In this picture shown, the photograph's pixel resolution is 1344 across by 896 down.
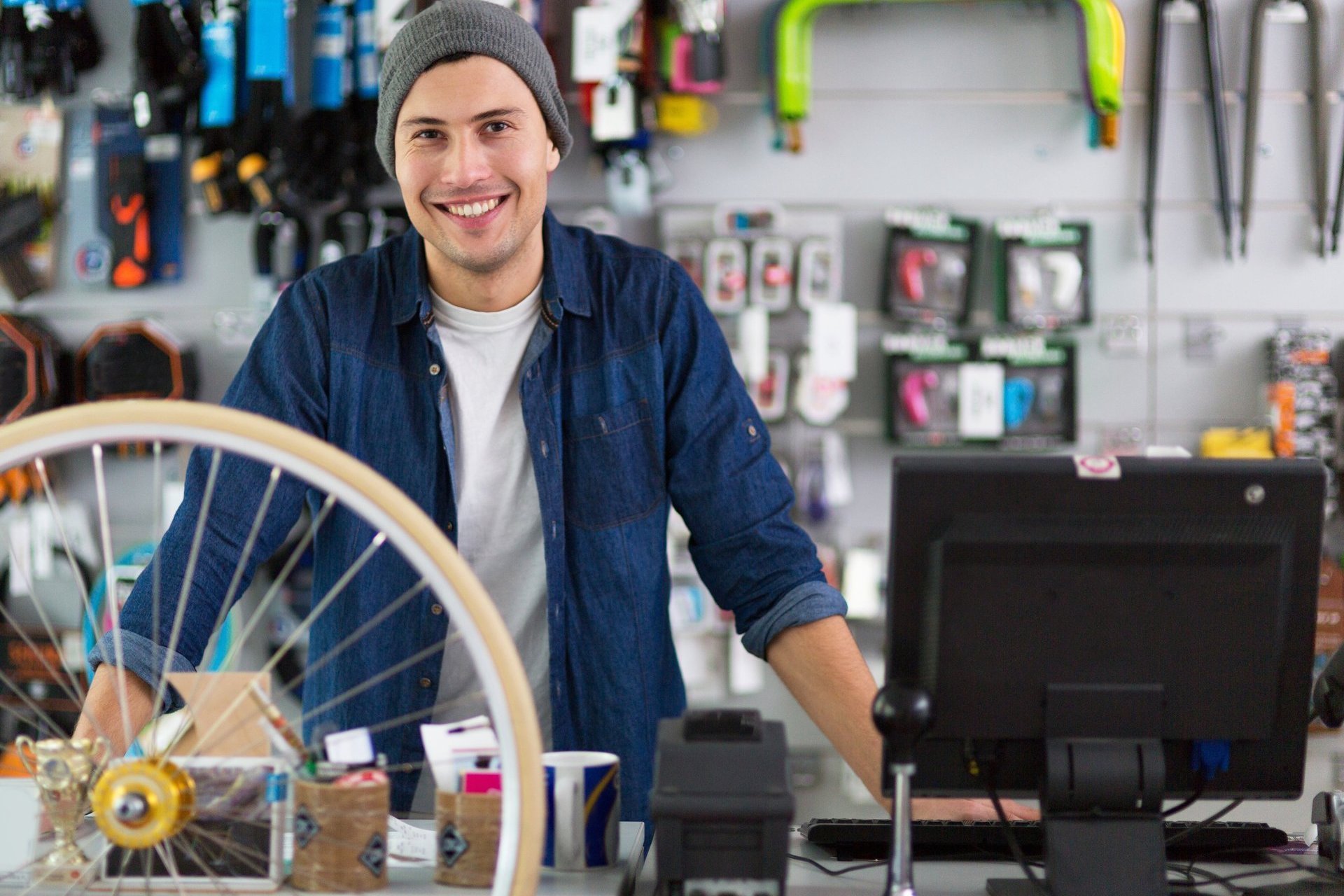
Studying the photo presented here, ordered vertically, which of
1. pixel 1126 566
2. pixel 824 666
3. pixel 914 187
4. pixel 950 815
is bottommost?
pixel 950 815

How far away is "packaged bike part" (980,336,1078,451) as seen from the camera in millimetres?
3500

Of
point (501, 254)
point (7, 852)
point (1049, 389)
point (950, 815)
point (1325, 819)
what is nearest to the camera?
point (7, 852)

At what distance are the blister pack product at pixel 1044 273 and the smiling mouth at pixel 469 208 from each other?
85.8 inches

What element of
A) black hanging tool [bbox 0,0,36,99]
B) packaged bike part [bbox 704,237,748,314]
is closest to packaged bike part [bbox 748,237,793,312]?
packaged bike part [bbox 704,237,748,314]

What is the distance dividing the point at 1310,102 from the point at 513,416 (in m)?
2.82

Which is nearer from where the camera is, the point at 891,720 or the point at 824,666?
the point at 891,720

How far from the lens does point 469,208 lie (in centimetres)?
166

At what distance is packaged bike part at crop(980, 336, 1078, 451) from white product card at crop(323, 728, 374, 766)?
267 cm

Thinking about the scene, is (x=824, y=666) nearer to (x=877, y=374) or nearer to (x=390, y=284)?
(x=390, y=284)

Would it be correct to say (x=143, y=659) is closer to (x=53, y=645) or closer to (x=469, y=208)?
(x=469, y=208)

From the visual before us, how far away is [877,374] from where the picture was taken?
3631 mm

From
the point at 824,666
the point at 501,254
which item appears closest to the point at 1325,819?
the point at 824,666

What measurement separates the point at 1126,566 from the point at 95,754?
3.03 ft

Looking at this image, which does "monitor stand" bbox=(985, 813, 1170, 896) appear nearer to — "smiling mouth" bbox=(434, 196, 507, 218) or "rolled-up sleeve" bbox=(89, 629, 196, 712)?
"rolled-up sleeve" bbox=(89, 629, 196, 712)
